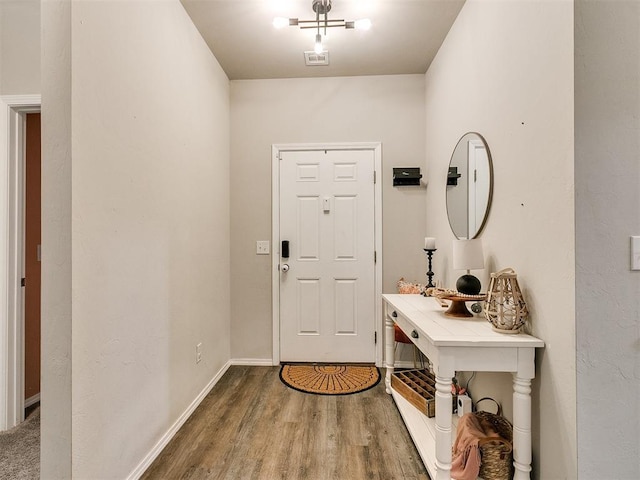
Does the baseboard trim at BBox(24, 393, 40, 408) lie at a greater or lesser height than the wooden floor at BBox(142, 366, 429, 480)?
greater

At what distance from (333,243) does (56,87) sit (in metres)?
2.18

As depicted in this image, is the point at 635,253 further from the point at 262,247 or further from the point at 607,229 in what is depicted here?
the point at 262,247

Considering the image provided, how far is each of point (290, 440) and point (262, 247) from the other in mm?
1628

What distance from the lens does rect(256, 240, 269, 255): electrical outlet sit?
303 centimetres

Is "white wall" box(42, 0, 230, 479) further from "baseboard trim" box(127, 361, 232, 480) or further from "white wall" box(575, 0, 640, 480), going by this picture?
"white wall" box(575, 0, 640, 480)

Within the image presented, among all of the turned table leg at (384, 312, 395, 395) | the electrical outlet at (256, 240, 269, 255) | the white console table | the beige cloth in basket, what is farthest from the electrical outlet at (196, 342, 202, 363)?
the beige cloth in basket

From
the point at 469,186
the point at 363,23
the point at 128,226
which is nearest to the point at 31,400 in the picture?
the point at 128,226

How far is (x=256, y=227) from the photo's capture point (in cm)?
304

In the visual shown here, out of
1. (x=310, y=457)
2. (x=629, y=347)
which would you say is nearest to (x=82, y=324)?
(x=310, y=457)

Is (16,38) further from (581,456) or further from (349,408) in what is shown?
(581,456)

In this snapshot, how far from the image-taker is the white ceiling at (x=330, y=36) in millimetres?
2125

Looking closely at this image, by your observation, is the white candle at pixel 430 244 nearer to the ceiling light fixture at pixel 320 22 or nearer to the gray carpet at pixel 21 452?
the ceiling light fixture at pixel 320 22

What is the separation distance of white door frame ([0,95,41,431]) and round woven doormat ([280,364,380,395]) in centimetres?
174

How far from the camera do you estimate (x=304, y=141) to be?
300cm
